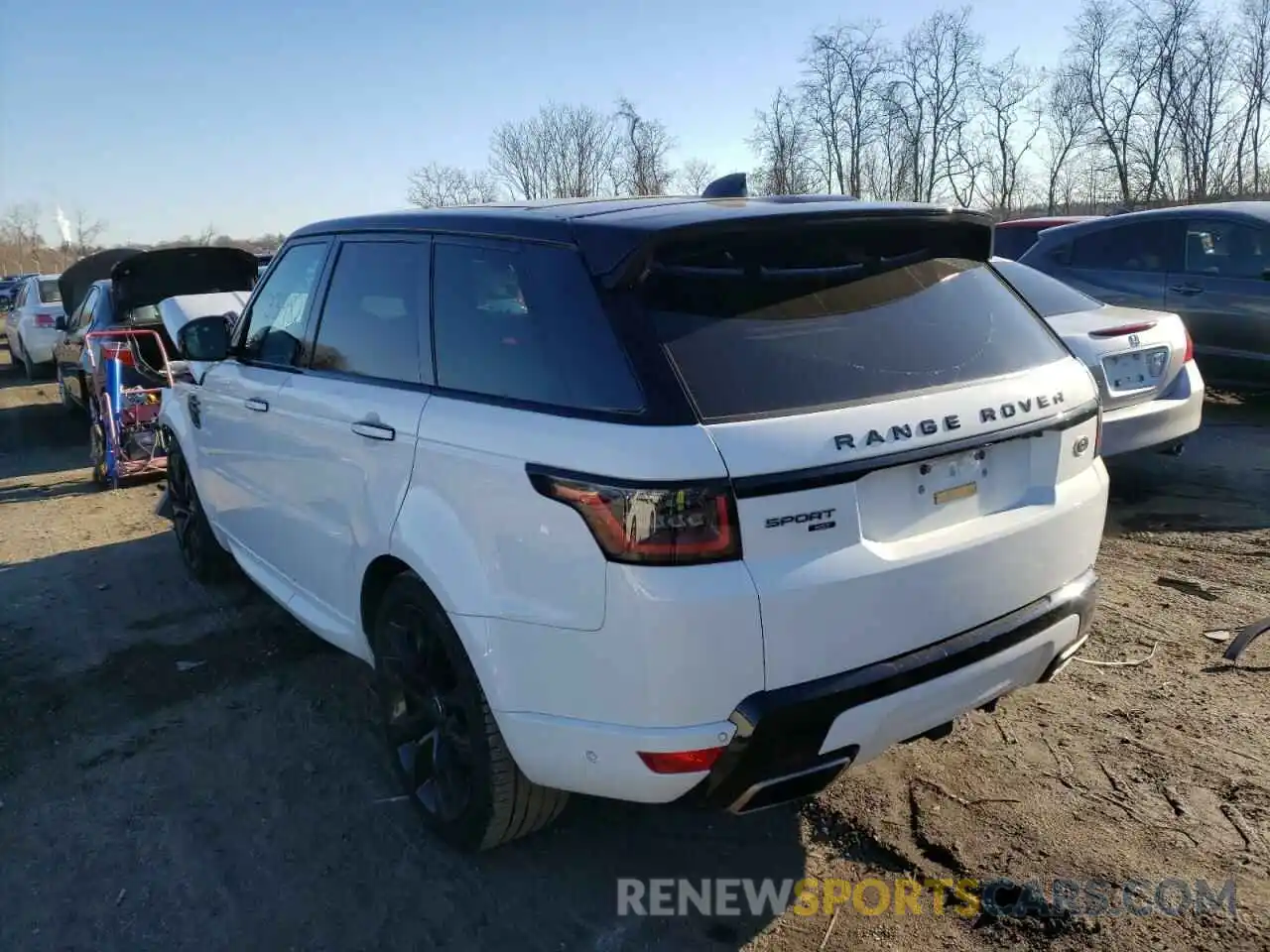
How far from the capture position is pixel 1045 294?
661 centimetres

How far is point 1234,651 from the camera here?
4.03 meters

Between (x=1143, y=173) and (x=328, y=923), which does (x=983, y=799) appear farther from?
(x=1143, y=173)

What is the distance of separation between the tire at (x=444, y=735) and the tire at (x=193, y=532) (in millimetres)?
2571

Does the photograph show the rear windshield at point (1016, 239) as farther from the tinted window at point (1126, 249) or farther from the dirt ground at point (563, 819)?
the dirt ground at point (563, 819)

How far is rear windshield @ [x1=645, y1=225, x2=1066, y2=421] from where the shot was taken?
2389 millimetres

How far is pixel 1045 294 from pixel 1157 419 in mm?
1225

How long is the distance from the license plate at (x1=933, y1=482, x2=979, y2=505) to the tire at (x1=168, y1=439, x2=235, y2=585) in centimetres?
412

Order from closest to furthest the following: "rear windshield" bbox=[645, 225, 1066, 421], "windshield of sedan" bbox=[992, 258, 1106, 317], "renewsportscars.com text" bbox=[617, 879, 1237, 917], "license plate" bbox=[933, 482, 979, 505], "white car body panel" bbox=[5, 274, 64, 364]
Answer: "rear windshield" bbox=[645, 225, 1066, 421], "license plate" bbox=[933, 482, 979, 505], "renewsportscars.com text" bbox=[617, 879, 1237, 917], "windshield of sedan" bbox=[992, 258, 1106, 317], "white car body panel" bbox=[5, 274, 64, 364]

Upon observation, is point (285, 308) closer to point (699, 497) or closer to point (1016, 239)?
point (699, 497)

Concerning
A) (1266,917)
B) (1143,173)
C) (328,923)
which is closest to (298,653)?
(328,923)

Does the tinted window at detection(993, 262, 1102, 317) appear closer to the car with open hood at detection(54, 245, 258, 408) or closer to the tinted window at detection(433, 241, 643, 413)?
the tinted window at detection(433, 241, 643, 413)

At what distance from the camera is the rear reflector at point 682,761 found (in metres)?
2.29

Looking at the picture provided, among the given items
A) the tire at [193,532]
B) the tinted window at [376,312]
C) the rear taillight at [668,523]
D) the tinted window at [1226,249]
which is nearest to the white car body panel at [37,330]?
the tire at [193,532]

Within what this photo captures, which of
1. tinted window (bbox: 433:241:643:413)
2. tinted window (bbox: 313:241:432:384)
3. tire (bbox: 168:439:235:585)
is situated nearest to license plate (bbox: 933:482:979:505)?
tinted window (bbox: 433:241:643:413)
